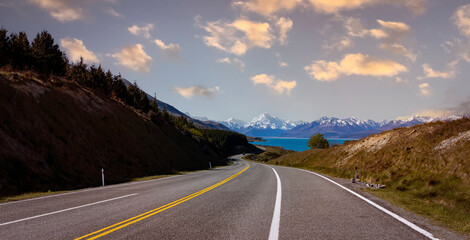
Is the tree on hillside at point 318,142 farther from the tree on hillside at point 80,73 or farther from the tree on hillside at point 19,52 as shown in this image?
the tree on hillside at point 19,52

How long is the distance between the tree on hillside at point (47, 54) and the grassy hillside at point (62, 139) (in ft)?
33.7

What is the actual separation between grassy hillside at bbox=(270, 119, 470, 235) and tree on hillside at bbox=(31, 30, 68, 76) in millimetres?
39849

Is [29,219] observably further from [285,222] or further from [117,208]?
[285,222]

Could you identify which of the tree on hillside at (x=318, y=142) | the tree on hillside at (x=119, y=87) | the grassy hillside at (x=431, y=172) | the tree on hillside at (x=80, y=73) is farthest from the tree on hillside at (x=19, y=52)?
the tree on hillside at (x=318, y=142)

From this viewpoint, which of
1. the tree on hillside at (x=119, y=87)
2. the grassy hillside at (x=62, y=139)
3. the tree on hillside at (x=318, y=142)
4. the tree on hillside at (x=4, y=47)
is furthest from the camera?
the tree on hillside at (x=318, y=142)

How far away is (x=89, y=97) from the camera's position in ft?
98.3

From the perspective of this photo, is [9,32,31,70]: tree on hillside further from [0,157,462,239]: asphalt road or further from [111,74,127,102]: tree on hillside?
[0,157,462,239]: asphalt road

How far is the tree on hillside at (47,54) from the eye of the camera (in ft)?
116

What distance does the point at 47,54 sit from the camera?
125 ft

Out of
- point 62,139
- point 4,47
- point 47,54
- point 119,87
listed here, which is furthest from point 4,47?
point 119,87

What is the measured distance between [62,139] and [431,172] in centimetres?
2417

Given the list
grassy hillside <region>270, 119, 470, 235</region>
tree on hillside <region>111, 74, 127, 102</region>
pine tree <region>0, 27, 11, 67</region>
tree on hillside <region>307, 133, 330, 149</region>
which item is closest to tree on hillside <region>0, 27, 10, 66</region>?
pine tree <region>0, 27, 11, 67</region>

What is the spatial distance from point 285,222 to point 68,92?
2822 cm

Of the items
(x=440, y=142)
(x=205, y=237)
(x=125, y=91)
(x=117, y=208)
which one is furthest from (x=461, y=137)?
(x=125, y=91)
